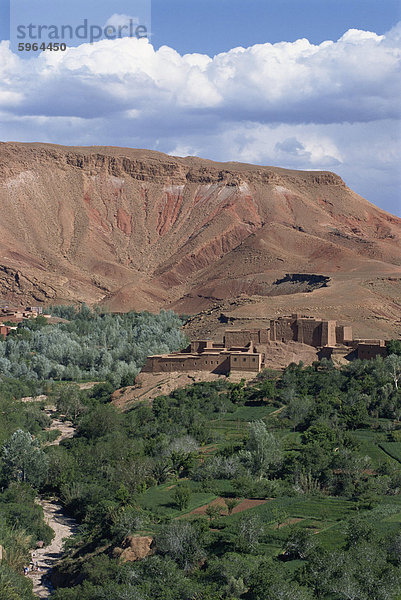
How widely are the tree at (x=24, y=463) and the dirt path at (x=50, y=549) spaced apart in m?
1.49

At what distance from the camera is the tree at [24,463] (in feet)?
142

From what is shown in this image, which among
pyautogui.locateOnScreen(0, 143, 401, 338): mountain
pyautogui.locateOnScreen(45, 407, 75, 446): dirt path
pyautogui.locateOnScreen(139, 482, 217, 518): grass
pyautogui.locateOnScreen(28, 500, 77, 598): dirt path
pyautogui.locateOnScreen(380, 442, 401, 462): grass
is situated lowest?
pyautogui.locateOnScreen(28, 500, 77, 598): dirt path

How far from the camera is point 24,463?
4353 cm

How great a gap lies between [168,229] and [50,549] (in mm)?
117754

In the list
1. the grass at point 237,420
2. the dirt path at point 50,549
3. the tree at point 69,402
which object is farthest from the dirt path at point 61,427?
the dirt path at point 50,549

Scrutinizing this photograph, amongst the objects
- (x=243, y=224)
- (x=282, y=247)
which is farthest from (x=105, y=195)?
(x=282, y=247)

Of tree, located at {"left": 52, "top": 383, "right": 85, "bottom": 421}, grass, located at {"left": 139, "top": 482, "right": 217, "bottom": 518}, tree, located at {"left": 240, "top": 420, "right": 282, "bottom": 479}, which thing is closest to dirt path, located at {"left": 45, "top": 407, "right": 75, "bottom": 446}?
tree, located at {"left": 52, "top": 383, "right": 85, "bottom": 421}

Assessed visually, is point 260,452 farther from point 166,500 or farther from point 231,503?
point 231,503

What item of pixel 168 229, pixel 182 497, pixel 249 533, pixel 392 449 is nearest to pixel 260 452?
pixel 182 497

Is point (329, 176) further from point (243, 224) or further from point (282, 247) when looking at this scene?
point (282, 247)

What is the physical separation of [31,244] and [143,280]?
17.4m

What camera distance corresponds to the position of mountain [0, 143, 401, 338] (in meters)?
124

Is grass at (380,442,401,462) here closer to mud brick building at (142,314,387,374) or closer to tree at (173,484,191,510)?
tree at (173,484,191,510)

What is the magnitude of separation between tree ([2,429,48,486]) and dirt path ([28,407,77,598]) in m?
1.49
